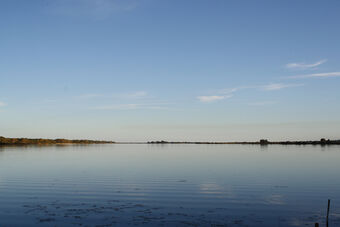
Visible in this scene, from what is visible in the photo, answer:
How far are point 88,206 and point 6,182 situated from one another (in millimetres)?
20845

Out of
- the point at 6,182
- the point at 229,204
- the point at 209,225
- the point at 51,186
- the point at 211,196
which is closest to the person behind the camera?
the point at 209,225

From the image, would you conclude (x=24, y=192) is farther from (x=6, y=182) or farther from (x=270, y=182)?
(x=270, y=182)

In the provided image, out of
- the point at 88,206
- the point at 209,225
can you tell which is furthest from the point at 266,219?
the point at 88,206

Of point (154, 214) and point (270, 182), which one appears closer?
point (154, 214)

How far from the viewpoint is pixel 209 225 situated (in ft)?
73.8

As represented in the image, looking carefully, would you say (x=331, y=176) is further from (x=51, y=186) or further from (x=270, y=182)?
(x=51, y=186)

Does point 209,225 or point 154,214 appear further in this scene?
point 154,214

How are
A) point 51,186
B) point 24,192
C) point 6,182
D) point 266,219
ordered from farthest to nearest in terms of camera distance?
point 6,182
point 51,186
point 24,192
point 266,219

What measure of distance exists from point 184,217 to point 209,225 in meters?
2.84

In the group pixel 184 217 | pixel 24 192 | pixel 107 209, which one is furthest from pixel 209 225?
pixel 24 192

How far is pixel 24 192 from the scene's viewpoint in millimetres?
35688

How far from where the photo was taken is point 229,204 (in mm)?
29500

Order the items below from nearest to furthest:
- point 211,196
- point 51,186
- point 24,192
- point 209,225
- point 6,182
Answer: point 209,225, point 211,196, point 24,192, point 51,186, point 6,182

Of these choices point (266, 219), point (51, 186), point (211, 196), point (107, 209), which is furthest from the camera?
point (51, 186)
